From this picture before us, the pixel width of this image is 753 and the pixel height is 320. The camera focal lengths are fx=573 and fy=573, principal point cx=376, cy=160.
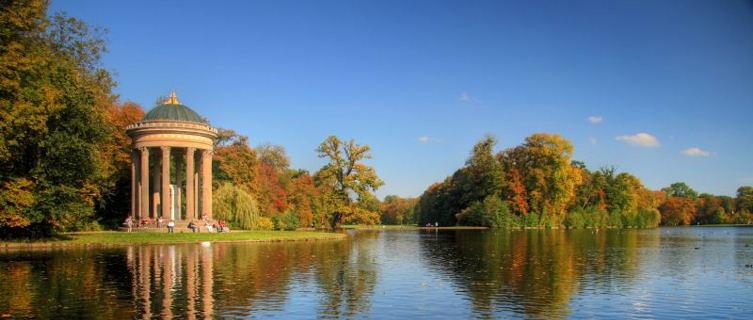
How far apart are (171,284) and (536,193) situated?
8107 cm

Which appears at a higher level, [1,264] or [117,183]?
[117,183]

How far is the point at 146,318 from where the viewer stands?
13.4m

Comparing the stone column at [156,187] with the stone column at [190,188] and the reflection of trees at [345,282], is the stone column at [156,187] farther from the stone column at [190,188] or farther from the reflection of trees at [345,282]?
the reflection of trees at [345,282]

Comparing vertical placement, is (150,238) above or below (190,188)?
below

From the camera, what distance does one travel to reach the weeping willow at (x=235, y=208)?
56.4 meters

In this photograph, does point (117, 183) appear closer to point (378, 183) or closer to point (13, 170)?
point (13, 170)

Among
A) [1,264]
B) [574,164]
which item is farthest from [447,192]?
[1,264]

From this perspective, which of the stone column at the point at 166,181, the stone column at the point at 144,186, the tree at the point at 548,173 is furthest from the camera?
the tree at the point at 548,173

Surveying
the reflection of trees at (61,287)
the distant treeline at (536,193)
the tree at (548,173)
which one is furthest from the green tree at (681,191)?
the reflection of trees at (61,287)

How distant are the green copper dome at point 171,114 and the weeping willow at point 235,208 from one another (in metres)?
8.24

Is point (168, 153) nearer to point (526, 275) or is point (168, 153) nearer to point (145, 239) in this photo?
point (145, 239)

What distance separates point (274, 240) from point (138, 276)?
85.5 ft

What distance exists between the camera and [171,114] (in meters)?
51.9

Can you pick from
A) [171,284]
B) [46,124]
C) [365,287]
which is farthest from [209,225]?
[365,287]
